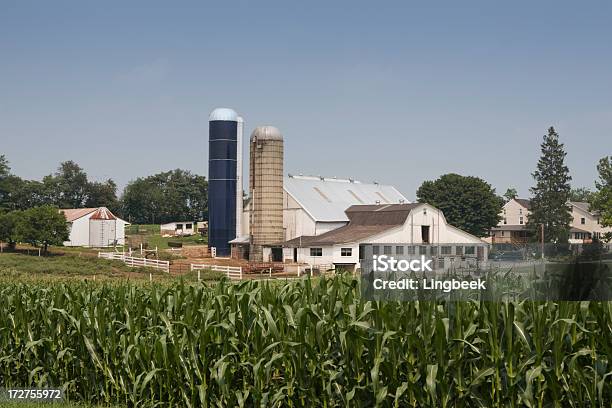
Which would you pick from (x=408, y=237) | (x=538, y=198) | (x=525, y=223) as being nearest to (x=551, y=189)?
(x=538, y=198)

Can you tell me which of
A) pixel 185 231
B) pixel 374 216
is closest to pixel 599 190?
pixel 374 216

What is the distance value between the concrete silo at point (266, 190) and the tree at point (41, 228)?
1973 centimetres

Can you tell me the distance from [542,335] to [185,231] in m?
112

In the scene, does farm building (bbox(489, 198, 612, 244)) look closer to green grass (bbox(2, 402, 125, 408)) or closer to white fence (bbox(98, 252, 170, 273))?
white fence (bbox(98, 252, 170, 273))

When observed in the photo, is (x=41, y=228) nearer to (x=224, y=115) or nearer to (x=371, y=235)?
(x=224, y=115)

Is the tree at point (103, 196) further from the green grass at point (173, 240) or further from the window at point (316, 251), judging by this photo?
the window at point (316, 251)

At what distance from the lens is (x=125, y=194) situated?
149500mm

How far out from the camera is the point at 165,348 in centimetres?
1098

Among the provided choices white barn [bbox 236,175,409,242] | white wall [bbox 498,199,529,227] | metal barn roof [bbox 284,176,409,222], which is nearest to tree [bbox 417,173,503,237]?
white wall [bbox 498,199,529,227]

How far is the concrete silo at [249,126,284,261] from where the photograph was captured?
68.2m

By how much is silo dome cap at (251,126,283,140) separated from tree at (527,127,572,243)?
43.0 m

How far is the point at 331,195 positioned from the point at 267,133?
1043cm

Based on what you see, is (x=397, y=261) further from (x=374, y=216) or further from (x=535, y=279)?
(x=374, y=216)

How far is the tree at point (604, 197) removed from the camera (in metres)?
78.3
